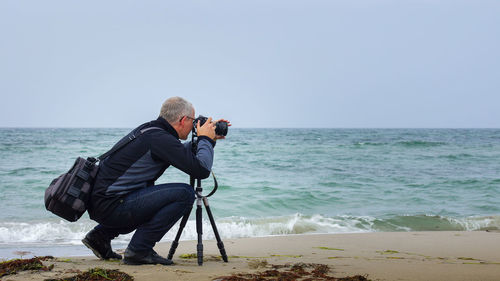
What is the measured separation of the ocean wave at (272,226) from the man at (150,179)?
8.09ft

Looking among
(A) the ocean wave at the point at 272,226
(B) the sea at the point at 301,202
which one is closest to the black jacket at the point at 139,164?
(B) the sea at the point at 301,202

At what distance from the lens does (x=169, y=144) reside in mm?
2996

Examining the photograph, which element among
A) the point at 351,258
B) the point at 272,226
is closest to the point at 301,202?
the point at 272,226

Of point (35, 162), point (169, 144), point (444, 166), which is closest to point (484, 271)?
point (169, 144)

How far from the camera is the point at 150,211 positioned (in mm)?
3148

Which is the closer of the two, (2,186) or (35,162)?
(2,186)

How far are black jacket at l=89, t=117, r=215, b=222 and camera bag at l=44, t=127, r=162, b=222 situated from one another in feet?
0.21

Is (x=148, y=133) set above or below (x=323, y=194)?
above

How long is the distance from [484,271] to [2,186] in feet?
32.1

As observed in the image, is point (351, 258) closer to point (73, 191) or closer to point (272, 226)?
point (73, 191)

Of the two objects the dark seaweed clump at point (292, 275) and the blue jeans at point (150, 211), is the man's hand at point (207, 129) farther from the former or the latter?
the dark seaweed clump at point (292, 275)

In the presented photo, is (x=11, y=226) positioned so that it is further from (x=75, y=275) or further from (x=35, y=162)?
(x=35, y=162)

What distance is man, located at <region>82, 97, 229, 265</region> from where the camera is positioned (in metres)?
3.01

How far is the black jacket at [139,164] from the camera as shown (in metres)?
3.01
